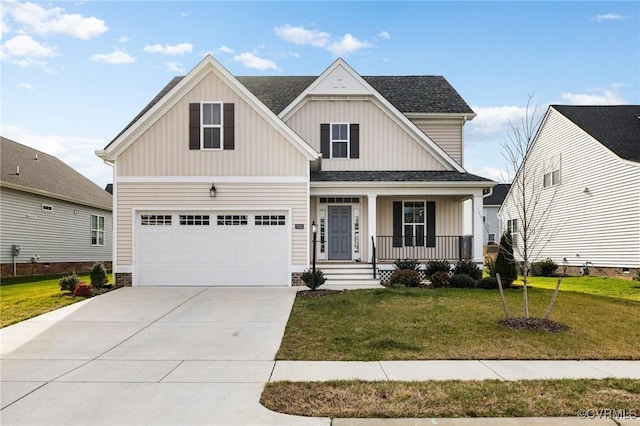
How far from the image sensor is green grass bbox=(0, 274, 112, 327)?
10266 millimetres

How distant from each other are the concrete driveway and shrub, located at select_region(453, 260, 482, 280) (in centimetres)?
652

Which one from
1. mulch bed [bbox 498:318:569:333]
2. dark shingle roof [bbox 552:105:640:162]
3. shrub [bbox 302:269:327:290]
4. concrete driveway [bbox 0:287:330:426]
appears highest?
dark shingle roof [bbox 552:105:640:162]

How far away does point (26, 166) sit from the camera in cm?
2153

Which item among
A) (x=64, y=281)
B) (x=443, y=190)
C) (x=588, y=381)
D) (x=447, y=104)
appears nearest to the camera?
(x=588, y=381)

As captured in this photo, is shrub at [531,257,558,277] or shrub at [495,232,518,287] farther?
Answer: shrub at [531,257,558,277]

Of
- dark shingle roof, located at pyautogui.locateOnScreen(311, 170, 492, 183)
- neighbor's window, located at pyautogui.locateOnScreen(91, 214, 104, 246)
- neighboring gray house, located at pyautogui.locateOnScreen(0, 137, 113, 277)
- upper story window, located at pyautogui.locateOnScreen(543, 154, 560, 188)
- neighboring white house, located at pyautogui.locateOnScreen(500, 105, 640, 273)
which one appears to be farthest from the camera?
neighbor's window, located at pyautogui.locateOnScreen(91, 214, 104, 246)

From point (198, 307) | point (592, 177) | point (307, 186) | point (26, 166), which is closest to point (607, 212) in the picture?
point (592, 177)

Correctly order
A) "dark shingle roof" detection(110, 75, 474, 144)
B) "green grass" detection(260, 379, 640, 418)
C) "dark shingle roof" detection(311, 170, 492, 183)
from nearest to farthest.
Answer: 1. "green grass" detection(260, 379, 640, 418)
2. "dark shingle roof" detection(311, 170, 492, 183)
3. "dark shingle roof" detection(110, 75, 474, 144)

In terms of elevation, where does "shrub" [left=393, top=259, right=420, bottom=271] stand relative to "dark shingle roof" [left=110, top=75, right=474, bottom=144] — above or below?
below

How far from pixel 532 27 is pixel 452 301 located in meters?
9.87

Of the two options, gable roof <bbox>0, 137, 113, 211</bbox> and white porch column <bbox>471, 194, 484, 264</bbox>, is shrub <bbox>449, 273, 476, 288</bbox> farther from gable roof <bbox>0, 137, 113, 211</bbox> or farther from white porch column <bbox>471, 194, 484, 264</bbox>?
gable roof <bbox>0, 137, 113, 211</bbox>

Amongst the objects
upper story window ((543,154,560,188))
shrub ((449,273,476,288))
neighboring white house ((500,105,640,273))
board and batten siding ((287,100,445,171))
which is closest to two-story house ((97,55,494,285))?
board and batten siding ((287,100,445,171))

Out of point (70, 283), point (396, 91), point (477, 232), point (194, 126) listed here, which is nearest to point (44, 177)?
point (70, 283)

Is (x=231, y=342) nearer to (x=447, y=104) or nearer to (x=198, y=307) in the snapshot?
(x=198, y=307)
